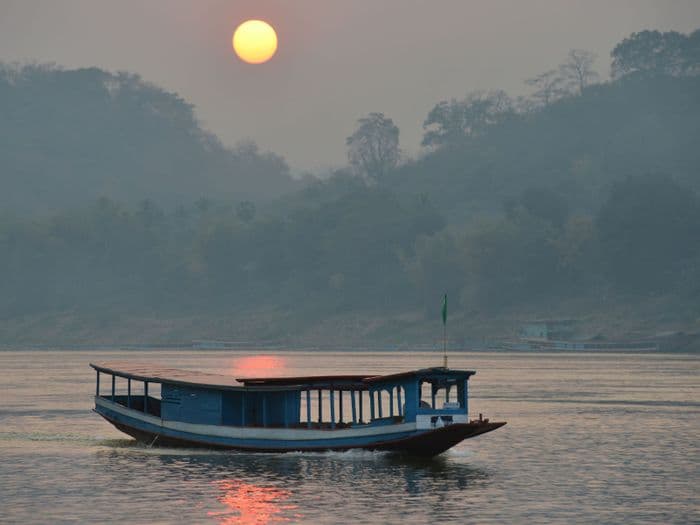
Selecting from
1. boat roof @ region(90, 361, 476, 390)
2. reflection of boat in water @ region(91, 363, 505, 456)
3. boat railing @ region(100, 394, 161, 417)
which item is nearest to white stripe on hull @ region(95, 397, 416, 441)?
reflection of boat in water @ region(91, 363, 505, 456)

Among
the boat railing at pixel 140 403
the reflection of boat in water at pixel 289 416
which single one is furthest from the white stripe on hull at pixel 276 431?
the boat railing at pixel 140 403

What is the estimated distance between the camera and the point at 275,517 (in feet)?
169

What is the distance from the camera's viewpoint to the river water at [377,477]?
172ft

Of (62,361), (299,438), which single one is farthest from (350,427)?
(62,361)

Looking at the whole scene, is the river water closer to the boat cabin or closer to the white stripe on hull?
the white stripe on hull

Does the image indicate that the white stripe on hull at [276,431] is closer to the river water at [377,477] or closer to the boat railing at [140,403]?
the river water at [377,477]

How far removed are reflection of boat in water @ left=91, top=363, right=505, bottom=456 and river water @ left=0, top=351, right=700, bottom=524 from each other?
99cm

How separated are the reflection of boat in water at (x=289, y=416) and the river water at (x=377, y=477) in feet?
3.25

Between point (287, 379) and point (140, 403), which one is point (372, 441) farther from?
point (140, 403)

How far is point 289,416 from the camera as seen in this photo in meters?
67.8

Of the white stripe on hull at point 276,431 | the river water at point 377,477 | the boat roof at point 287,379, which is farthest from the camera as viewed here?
the white stripe on hull at point 276,431

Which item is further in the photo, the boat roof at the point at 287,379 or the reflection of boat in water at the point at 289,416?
the reflection of boat in water at the point at 289,416

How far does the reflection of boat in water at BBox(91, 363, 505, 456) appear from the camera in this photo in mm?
63500

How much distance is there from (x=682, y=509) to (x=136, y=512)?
2040 centimetres
